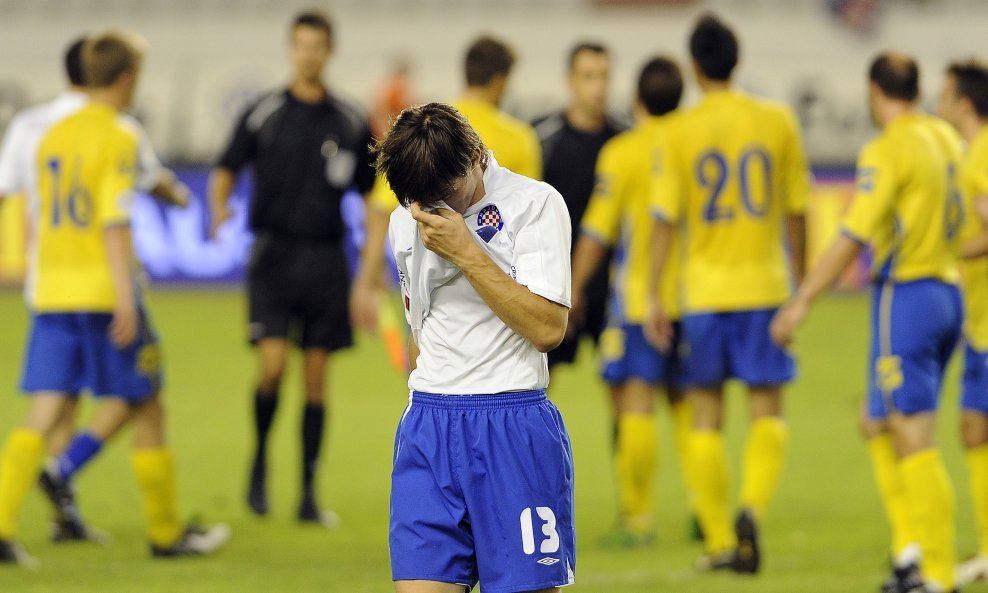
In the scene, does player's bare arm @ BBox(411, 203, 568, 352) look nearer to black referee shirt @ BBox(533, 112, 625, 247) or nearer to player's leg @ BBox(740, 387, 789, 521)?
player's leg @ BBox(740, 387, 789, 521)

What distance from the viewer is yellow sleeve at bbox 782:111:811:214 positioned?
6.14 meters

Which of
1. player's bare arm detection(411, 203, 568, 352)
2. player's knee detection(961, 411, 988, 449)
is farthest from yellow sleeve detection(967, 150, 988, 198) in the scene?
player's bare arm detection(411, 203, 568, 352)

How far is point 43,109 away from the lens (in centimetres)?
661

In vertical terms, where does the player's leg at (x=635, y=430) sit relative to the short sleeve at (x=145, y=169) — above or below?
below

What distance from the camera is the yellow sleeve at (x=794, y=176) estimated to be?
20.1 feet

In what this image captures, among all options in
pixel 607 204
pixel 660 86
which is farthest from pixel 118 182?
pixel 660 86

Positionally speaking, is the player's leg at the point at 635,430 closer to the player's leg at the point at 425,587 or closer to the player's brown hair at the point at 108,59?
the player's brown hair at the point at 108,59

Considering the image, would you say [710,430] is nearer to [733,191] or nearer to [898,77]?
[733,191]

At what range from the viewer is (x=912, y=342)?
5.33m

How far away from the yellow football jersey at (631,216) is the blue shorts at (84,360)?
2025 mm

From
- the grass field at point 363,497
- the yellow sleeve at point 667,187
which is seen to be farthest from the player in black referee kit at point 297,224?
the yellow sleeve at point 667,187

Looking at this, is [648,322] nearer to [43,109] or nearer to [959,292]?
[959,292]

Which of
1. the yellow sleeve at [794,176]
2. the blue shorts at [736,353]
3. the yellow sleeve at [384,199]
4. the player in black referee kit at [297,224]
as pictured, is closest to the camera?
the blue shorts at [736,353]

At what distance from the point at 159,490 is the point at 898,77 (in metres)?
3.29
